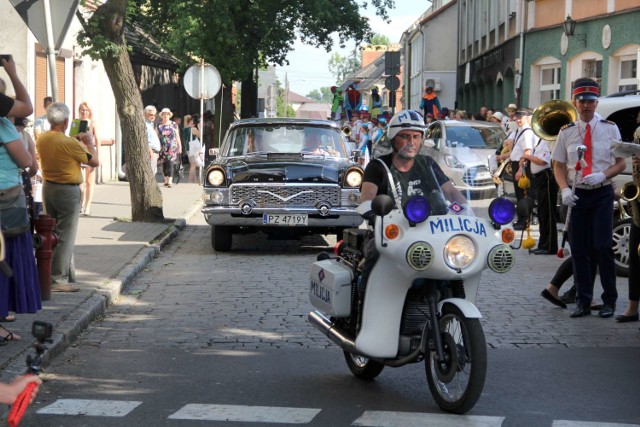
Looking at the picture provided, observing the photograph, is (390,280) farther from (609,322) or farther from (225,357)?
(609,322)

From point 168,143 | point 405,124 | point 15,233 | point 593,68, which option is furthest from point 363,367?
point 593,68

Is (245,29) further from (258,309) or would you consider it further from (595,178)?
(595,178)

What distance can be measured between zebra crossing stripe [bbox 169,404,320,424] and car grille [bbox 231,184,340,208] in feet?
25.5

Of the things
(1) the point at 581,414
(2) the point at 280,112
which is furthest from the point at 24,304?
(2) the point at 280,112

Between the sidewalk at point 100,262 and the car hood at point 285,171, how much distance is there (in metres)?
1.39

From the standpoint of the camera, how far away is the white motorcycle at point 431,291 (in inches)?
241

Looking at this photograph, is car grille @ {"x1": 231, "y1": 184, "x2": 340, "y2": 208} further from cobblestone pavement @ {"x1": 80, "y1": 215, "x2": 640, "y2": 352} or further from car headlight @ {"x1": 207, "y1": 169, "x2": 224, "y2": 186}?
cobblestone pavement @ {"x1": 80, "y1": 215, "x2": 640, "y2": 352}

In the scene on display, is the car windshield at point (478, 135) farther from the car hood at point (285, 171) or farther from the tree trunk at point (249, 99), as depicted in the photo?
the tree trunk at point (249, 99)

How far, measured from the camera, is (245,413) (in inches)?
248

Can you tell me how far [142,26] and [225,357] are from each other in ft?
A: 117

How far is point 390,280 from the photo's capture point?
6.51 meters

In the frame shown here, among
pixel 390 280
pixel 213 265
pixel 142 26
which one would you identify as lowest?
pixel 213 265

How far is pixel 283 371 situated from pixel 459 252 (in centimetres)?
183

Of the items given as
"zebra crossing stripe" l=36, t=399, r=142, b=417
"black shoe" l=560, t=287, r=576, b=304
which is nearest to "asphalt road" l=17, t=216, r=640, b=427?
"zebra crossing stripe" l=36, t=399, r=142, b=417
